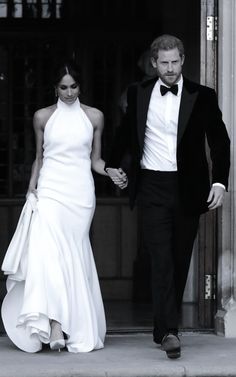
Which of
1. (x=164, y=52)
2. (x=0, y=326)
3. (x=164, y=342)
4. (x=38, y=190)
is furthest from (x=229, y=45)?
(x=0, y=326)

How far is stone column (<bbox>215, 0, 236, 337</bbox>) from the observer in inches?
318

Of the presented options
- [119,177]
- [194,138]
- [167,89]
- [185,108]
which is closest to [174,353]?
[119,177]

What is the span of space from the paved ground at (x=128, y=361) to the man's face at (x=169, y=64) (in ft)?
6.16

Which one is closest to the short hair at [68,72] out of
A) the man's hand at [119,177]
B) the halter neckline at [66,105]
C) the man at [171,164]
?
the halter neckline at [66,105]

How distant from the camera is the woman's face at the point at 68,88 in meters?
7.64

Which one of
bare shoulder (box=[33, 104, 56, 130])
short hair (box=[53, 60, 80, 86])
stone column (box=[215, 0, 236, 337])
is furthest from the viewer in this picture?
stone column (box=[215, 0, 236, 337])

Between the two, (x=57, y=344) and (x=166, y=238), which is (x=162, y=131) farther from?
(x=57, y=344)

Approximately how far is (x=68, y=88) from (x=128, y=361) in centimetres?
196

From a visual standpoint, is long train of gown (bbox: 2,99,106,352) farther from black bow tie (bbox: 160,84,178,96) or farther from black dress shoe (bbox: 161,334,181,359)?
black bow tie (bbox: 160,84,178,96)

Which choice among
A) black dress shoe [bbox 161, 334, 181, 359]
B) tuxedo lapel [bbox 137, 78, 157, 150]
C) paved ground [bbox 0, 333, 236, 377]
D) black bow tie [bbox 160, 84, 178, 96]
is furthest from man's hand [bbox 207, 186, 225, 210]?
paved ground [bbox 0, 333, 236, 377]

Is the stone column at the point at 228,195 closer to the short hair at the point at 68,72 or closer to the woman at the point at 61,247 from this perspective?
the woman at the point at 61,247

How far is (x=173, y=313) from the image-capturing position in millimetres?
7344

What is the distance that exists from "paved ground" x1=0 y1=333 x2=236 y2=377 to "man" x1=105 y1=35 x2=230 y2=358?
7.7 inches

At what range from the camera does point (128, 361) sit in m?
7.27
